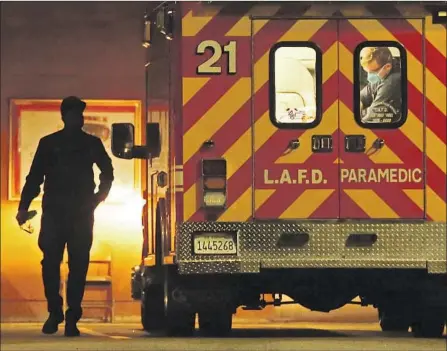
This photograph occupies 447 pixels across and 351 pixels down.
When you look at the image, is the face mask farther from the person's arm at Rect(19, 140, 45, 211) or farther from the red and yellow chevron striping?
the person's arm at Rect(19, 140, 45, 211)

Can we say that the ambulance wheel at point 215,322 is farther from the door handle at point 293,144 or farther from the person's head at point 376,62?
the person's head at point 376,62

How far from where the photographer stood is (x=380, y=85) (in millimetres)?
10633

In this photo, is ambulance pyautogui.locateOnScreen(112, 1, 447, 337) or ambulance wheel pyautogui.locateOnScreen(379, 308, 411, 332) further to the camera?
ambulance wheel pyautogui.locateOnScreen(379, 308, 411, 332)

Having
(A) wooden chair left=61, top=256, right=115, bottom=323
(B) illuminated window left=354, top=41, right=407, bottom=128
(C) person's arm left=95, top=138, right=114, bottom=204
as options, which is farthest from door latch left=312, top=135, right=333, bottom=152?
(A) wooden chair left=61, top=256, right=115, bottom=323

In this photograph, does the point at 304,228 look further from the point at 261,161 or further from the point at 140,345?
the point at 140,345

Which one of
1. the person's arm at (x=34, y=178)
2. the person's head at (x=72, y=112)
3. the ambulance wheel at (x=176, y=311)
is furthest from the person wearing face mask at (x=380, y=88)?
the person's arm at (x=34, y=178)

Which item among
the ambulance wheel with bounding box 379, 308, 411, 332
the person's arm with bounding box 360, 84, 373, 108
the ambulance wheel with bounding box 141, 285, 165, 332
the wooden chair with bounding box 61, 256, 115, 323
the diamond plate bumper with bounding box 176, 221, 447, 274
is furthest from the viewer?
the wooden chair with bounding box 61, 256, 115, 323

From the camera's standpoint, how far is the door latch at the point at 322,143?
10.5 meters

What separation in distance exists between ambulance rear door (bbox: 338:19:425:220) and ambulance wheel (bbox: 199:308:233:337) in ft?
4.48

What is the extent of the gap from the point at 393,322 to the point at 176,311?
2.74 meters

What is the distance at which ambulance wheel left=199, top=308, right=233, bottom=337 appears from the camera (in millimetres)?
11249

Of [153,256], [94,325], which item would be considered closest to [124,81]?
[94,325]

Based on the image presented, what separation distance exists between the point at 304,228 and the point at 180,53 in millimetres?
1471

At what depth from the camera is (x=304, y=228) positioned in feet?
34.3
